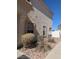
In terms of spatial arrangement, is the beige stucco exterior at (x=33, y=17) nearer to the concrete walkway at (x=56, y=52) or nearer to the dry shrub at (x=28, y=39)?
the dry shrub at (x=28, y=39)

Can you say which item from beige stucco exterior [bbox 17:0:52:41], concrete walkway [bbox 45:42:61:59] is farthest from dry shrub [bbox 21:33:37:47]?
concrete walkway [bbox 45:42:61:59]

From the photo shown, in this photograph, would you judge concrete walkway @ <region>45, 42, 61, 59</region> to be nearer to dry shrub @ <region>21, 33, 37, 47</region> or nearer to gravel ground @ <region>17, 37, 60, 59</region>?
gravel ground @ <region>17, 37, 60, 59</region>

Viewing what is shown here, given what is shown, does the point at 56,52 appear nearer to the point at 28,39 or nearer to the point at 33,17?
the point at 28,39

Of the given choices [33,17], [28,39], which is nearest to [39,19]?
[33,17]

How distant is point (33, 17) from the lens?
149 centimetres

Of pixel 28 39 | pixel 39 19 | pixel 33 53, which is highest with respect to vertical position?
pixel 39 19

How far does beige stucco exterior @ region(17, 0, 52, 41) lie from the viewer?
147cm

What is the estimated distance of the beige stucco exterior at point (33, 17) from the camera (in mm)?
1467

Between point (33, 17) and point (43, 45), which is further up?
point (33, 17)

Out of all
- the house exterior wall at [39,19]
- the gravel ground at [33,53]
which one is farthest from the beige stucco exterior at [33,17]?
the gravel ground at [33,53]

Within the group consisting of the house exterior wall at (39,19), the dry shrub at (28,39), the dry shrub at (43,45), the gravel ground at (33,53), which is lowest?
the gravel ground at (33,53)
